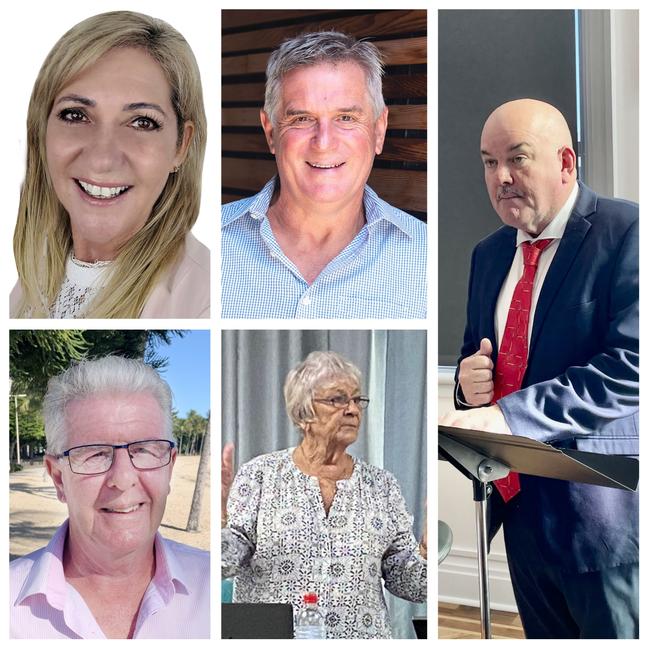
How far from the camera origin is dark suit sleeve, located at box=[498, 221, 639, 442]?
9.94 ft

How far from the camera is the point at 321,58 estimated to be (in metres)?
3.09

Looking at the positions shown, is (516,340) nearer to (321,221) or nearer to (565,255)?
(565,255)

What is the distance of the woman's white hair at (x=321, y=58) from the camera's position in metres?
3.09

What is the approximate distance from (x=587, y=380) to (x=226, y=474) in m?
1.22

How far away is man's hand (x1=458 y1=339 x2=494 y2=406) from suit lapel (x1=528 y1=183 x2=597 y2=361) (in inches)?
5.8

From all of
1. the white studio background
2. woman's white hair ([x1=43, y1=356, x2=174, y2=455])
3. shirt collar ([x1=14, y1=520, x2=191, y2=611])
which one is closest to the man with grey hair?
the white studio background

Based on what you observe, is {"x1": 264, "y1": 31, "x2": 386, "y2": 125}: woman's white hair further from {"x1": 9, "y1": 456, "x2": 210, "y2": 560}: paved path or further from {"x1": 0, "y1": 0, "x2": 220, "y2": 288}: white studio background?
{"x1": 9, "y1": 456, "x2": 210, "y2": 560}: paved path

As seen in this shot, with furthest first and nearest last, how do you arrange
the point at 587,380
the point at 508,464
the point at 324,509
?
the point at 324,509 < the point at 587,380 < the point at 508,464

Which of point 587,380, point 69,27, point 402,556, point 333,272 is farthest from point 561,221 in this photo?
point 69,27

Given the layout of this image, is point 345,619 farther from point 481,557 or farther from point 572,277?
point 572,277

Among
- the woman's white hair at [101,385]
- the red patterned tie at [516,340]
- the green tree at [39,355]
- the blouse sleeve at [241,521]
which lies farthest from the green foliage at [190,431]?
the red patterned tie at [516,340]

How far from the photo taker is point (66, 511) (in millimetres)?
3154

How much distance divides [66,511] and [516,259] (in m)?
1.73
